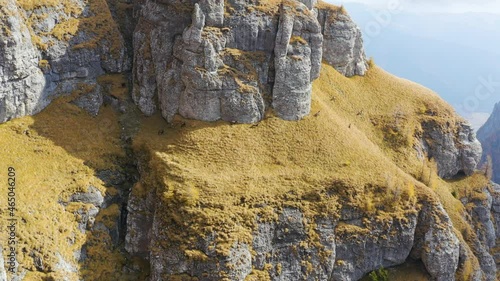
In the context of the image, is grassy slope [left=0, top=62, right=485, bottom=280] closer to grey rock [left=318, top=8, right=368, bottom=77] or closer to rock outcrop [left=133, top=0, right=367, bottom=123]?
rock outcrop [left=133, top=0, right=367, bottom=123]

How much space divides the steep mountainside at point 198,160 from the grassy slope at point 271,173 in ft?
0.64

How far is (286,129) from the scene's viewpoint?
5531 centimetres

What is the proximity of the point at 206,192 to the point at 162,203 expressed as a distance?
17.1ft

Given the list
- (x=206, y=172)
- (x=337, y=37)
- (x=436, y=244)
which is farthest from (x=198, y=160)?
(x=337, y=37)

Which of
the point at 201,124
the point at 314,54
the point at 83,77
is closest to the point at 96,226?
the point at 201,124

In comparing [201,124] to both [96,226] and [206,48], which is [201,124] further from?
[96,226]

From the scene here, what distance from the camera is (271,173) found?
166ft

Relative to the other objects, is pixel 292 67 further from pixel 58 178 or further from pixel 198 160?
pixel 58 178

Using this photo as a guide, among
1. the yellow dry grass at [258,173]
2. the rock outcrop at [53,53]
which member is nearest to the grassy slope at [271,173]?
the yellow dry grass at [258,173]

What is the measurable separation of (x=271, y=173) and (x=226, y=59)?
659 inches

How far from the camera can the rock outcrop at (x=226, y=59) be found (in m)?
53.4

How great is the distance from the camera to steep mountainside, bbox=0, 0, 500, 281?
44.6m

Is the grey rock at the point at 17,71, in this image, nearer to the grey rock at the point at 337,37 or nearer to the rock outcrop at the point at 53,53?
the rock outcrop at the point at 53,53

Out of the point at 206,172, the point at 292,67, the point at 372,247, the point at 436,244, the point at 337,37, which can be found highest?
the point at 337,37
